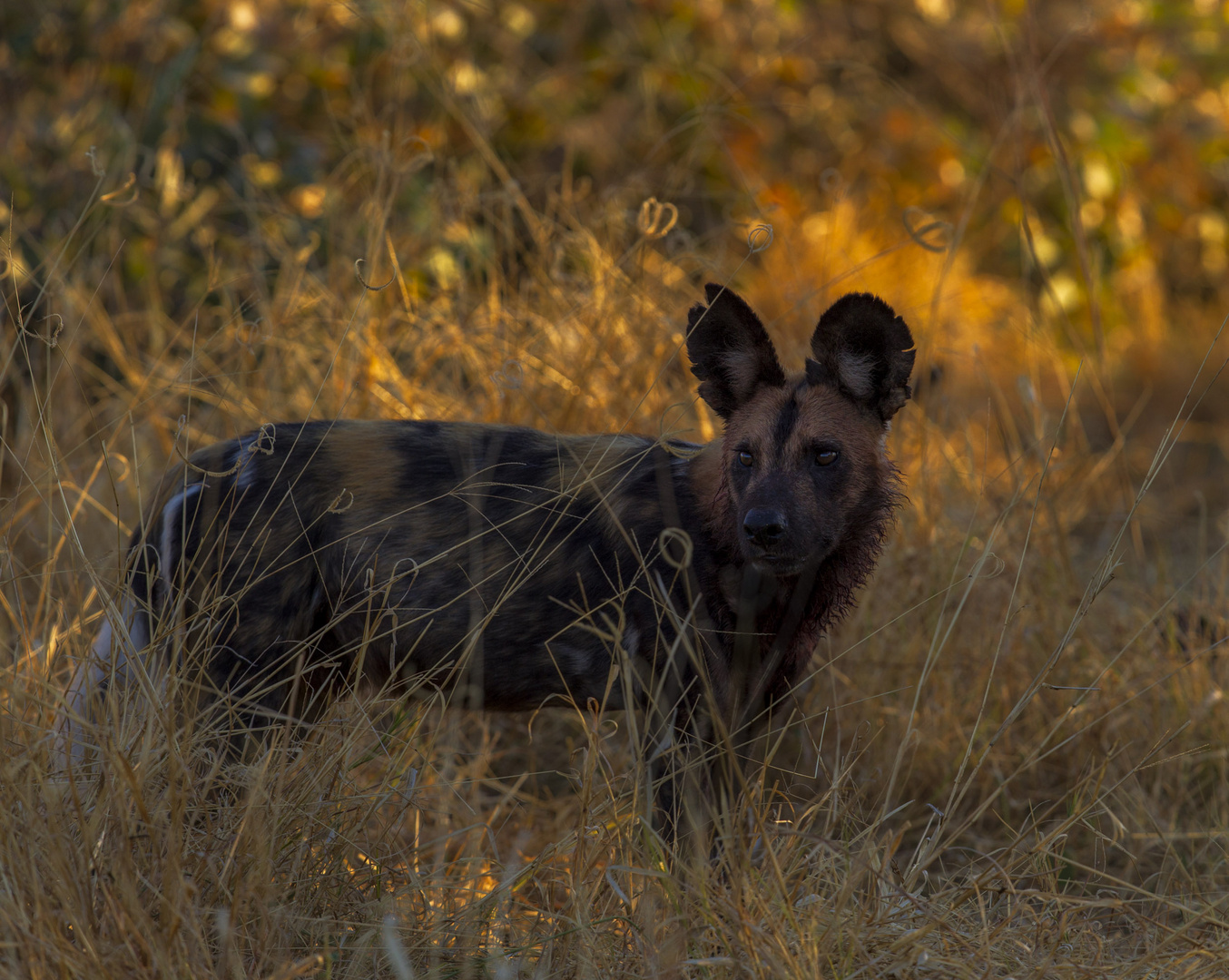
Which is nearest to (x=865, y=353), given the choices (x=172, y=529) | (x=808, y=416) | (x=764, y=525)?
(x=808, y=416)

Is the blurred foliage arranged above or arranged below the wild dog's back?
above

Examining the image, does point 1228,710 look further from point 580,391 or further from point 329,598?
point 329,598

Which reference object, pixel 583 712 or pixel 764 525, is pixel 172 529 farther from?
pixel 764 525

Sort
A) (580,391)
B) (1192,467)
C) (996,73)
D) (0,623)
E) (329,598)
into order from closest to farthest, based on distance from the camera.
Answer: (329,598), (0,623), (580,391), (1192,467), (996,73)

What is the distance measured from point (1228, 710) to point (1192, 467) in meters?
3.99

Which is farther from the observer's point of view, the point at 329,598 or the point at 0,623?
the point at 0,623

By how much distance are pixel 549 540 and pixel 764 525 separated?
0.61 metres

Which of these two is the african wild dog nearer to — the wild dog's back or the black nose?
the wild dog's back

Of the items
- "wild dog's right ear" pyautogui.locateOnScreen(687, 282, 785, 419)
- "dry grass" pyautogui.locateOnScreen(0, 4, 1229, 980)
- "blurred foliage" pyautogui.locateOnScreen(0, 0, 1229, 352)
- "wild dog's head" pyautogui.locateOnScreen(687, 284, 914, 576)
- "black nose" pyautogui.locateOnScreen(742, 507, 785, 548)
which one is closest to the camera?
"dry grass" pyautogui.locateOnScreen(0, 4, 1229, 980)

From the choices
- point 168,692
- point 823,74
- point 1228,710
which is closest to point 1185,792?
point 1228,710

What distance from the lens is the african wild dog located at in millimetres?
2762

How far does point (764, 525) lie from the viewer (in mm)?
Answer: 2562

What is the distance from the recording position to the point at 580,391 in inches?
158

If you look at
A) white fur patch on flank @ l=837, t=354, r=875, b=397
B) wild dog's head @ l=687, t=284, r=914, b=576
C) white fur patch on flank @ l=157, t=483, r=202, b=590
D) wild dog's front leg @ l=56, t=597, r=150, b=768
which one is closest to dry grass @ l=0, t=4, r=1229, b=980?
wild dog's front leg @ l=56, t=597, r=150, b=768
